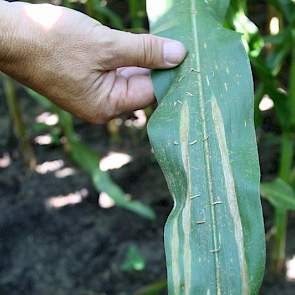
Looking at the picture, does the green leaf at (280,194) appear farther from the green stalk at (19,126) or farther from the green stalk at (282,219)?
the green stalk at (19,126)

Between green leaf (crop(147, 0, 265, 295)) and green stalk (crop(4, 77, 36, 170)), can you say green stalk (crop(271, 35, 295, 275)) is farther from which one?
green stalk (crop(4, 77, 36, 170))

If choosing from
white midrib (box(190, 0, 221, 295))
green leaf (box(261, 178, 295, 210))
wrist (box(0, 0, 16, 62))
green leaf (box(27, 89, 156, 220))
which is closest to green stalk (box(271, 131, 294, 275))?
green leaf (box(261, 178, 295, 210))

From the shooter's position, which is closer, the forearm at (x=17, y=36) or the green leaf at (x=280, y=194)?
the forearm at (x=17, y=36)

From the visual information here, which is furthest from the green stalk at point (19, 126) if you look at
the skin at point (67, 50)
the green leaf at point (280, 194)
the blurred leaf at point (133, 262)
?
the skin at point (67, 50)

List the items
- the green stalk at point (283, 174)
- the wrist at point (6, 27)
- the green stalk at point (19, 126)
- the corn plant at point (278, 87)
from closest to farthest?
1. the wrist at point (6, 27)
2. the corn plant at point (278, 87)
3. the green stalk at point (283, 174)
4. the green stalk at point (19, 126)

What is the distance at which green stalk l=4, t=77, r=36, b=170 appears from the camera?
1.73 meters

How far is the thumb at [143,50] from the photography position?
68 cm

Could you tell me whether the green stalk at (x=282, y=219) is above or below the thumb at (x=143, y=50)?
below

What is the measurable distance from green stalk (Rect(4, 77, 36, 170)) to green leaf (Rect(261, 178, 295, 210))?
862 millimetres

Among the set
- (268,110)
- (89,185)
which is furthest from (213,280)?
(268,110)

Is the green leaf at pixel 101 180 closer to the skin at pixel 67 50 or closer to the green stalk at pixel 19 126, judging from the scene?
the green stalk at pixel 19 126

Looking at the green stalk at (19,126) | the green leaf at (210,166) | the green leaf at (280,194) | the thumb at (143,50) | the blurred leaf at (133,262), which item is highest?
the thumb at (143,50)

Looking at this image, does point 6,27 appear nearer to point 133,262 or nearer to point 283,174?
point 283,174

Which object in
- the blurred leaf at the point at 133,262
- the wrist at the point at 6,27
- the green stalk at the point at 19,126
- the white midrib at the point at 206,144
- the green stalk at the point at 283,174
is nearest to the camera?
the white midrib at the point at 206,144
